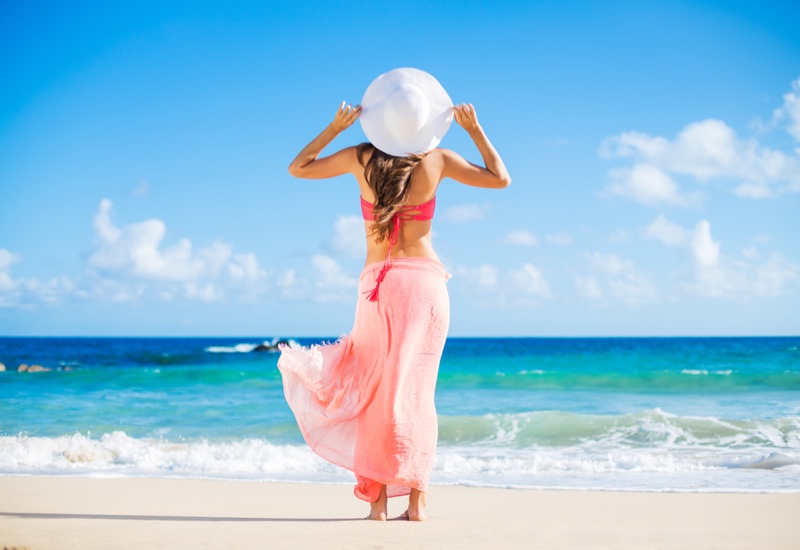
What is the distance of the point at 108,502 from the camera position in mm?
5129

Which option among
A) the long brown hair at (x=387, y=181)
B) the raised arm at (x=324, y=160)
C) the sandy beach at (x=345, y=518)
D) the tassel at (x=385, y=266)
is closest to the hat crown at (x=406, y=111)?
the long brown hair at (x=387, y=181)

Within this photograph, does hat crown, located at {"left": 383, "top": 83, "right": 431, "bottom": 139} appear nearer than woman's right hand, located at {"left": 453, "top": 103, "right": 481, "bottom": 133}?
Yes

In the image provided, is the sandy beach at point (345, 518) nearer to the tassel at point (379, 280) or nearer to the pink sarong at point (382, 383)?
the pink sarong at point (382, 383)

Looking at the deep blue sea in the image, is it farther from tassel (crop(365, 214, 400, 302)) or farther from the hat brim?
the hat brim

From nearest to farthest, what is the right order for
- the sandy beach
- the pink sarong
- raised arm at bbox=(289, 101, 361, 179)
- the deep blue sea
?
the sandy beach → the pink sarong → raised arm at bbox=(289, 101, 361, 179) → the deep blue sea

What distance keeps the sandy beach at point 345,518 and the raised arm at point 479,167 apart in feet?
5.75

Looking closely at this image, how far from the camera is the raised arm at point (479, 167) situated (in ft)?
12.7

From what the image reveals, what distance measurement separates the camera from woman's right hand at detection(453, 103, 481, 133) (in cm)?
382

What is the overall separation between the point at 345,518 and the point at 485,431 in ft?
20.3

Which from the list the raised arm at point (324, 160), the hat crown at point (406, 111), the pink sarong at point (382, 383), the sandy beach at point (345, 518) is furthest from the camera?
the raised arm at point (324, 160)

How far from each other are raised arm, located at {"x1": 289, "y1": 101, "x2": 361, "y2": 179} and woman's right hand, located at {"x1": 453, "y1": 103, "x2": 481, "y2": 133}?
0.54 meters

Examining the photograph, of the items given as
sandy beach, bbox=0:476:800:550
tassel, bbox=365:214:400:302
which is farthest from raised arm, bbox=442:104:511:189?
sandy beach, bbox=0:476:800:550

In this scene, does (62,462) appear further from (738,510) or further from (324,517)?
(738,510)

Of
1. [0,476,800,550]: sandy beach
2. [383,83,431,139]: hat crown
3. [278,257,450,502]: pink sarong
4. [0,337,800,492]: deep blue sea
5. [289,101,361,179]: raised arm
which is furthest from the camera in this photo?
[0,337,800,492]: deep blue sea
